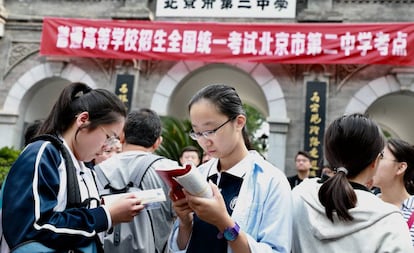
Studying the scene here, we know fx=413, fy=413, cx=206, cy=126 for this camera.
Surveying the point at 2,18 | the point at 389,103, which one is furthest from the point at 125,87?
the point at 389,103

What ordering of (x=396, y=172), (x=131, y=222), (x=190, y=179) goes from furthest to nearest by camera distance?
(x=396, y=172) → (x=131, y=222) → (x=190, y=179)

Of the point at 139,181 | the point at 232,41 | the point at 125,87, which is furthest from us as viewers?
the point at 125,87

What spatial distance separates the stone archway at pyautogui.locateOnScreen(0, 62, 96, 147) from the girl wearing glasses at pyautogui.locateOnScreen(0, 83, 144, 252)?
7.48m

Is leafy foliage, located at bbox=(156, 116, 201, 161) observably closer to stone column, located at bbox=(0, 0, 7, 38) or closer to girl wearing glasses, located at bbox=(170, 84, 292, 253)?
stone column, located at bbox=(0, 0, 7, 38)

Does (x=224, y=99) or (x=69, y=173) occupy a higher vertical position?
(x=224, y=99)

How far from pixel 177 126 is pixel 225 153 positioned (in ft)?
20.5

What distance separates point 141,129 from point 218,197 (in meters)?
1.32

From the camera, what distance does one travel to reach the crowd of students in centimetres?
154

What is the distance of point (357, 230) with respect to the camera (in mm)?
1684

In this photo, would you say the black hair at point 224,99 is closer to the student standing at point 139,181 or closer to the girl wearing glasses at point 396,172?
the student standing at point 139,181

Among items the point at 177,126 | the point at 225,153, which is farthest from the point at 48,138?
the point at 177,126

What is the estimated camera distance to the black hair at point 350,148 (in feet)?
5.72

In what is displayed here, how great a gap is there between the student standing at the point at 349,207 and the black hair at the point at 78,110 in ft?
3.11

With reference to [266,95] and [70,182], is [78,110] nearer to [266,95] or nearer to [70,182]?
[70,182]
